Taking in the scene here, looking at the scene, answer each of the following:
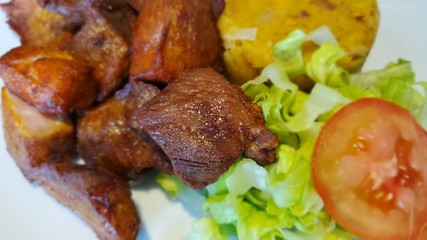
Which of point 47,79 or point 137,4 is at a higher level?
point 137,4

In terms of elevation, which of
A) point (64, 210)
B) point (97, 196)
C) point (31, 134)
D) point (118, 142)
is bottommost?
point (64, 210)

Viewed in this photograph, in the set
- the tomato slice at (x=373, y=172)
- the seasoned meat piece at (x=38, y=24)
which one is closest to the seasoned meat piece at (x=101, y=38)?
the seasoned meat piece at (x=38, y=24)

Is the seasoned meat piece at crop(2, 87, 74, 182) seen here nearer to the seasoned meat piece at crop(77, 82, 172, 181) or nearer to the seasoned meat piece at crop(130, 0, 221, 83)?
the seasoned meat piece at crop(77, 82, 172, 181)

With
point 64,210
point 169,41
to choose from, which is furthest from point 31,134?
point 169,41

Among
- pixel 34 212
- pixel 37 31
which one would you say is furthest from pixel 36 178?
pixel 37 31

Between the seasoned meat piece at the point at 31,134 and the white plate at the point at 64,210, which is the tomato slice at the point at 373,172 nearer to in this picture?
the white plate at the point at 64,210

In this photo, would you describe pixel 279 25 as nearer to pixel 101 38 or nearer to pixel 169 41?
pixel 169 41
